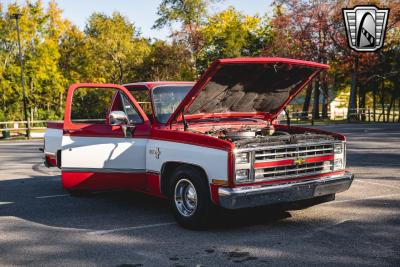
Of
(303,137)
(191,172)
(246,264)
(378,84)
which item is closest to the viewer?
(246,264)

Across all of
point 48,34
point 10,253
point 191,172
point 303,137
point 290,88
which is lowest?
point 10,253

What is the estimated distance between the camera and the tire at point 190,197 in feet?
18.5

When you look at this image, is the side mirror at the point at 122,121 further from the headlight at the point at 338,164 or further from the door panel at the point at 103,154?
the headlight at the point at 338,164

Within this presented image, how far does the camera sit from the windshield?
22.0 ft

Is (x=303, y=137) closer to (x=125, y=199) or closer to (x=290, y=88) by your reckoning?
(x=290, y=88)

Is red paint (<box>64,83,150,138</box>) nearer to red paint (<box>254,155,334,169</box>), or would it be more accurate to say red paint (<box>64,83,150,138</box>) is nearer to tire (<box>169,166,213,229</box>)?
tire (<box>169,166,213,229</box>)

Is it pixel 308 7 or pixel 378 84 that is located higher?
pixel 308 7

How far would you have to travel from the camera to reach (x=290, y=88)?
23.8 feet

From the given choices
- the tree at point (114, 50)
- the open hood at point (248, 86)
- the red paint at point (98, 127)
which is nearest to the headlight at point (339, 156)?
the open hood at point (248, 86)

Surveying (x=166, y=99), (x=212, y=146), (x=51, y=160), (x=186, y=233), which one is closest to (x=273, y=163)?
(x=212, y=146)

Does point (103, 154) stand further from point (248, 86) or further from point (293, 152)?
point (293, 152)

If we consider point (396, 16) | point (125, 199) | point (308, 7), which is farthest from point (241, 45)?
point (125, 199)

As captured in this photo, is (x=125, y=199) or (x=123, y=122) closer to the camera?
(x=123, y=122)

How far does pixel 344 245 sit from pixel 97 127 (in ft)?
12.2
